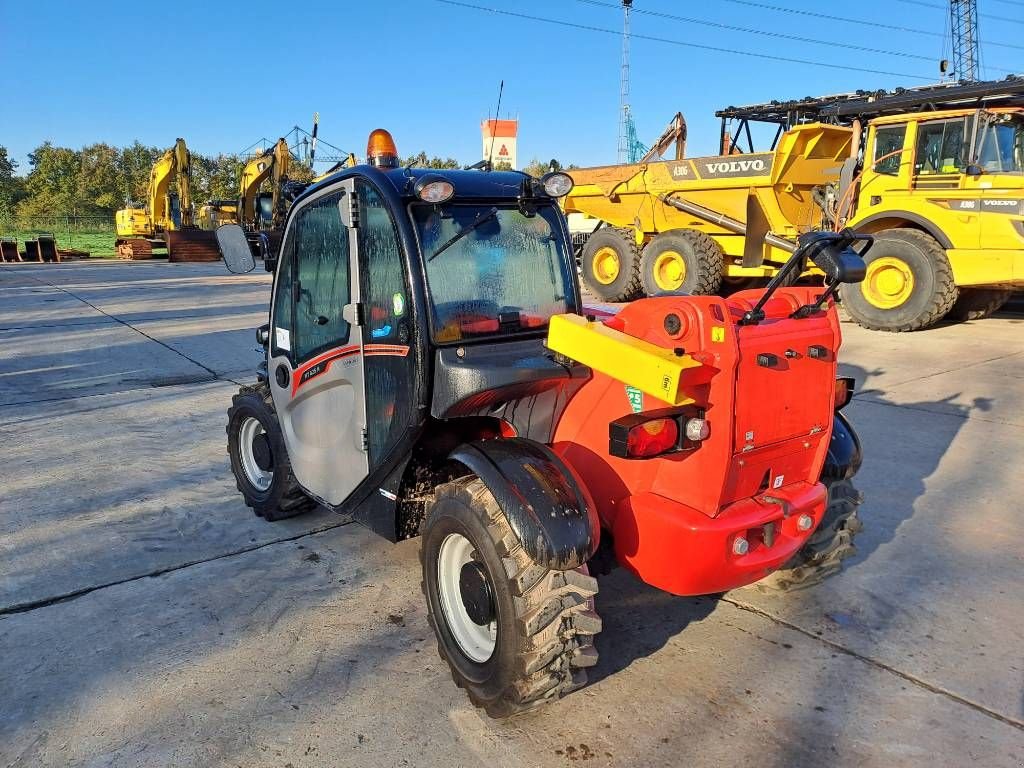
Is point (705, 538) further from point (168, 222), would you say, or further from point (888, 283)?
point (168, 222)

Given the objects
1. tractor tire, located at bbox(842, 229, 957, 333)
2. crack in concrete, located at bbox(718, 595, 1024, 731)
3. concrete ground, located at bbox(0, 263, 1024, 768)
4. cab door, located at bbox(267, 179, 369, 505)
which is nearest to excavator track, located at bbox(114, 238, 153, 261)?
concrete ground, located at bbox(0, 263, 1024, 768)

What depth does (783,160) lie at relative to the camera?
11.2 metres

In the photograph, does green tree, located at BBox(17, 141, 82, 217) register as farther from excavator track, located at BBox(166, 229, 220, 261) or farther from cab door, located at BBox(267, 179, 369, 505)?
cab door, located at BBox(267, 179, 369, 505)

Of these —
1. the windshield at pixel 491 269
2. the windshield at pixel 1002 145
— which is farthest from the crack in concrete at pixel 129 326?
the windshield at pixel 1002 145

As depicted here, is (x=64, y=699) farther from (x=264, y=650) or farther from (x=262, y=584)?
(x=262, y=584)

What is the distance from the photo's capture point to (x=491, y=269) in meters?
3.05

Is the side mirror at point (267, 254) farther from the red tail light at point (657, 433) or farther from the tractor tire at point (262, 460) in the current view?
the red tail light at point (657, 433)

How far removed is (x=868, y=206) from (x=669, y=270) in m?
3.31

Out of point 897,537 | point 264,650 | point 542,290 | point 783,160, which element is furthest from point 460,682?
point 783,160

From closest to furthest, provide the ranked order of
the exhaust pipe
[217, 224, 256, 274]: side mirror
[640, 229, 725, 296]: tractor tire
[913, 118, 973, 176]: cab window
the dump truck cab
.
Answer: [217, 224, 256, 274]: side mirror
the dump truck cab
[913, 118, 973, 176]: cab window
the exhaust pipe
[640, 229, 725, 296]: tractor tire

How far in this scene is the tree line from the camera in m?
45.6

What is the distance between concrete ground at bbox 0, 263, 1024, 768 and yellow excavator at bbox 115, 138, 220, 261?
73.7 feet

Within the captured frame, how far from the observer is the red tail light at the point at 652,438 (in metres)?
2.33

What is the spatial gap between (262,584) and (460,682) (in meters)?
1.35
